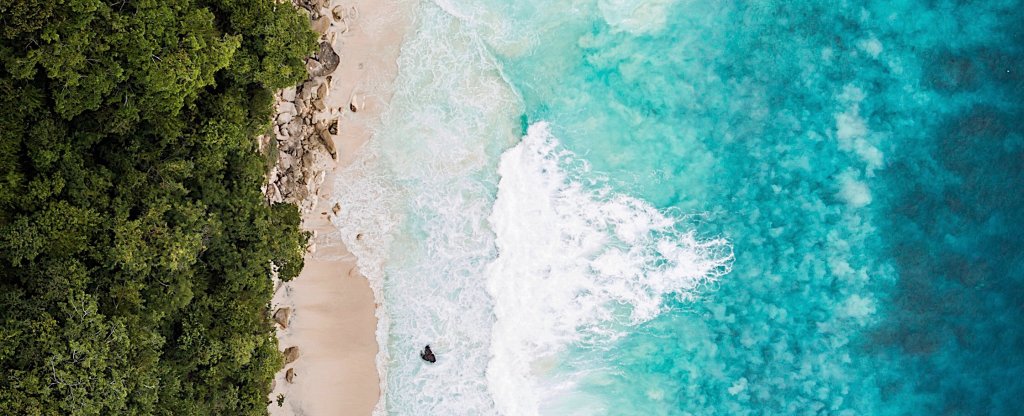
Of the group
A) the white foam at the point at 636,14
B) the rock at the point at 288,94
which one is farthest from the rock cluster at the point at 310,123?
the white foam at the point at 636,14

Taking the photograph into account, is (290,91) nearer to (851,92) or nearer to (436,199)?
(436,199)

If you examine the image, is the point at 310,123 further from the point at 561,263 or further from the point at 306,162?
the point at 561,263

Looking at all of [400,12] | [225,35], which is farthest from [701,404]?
[225,35]

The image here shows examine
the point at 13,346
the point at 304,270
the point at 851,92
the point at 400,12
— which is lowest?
the point at 13,346

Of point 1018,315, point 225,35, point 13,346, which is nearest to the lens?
point 13,346

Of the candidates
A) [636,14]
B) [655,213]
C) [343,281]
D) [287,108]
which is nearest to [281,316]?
[343,281]

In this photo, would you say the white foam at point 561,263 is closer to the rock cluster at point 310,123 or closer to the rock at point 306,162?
the rock cluster at point 310,123

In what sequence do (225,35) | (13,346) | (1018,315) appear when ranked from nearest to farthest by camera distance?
(13,346)
(225,35)
(1018,315)
